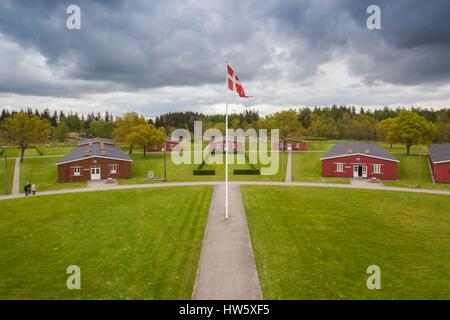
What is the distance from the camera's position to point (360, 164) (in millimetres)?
49938

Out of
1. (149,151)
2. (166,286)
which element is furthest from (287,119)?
(166,286)

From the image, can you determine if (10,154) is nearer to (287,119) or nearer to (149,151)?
(149,151)

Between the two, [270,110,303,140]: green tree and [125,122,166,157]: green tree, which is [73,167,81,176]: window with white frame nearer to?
[125,122,166,157]: green tree

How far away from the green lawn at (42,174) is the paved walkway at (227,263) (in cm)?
2710

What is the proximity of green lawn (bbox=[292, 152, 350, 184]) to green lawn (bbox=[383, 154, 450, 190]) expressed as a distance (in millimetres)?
7634

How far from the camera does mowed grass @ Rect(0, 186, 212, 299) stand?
1528 cm

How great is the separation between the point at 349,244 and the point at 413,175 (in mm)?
40289

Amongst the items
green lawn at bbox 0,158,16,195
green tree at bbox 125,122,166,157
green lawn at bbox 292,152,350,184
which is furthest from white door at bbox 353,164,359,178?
green lawn at bbox 0,158,16,195

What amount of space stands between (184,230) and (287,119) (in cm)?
7499

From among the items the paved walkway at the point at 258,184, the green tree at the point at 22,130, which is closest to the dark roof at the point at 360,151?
the paved walkway at the point at 258,184

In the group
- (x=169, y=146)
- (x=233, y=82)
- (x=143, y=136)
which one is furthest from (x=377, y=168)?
(x=169, y=146)

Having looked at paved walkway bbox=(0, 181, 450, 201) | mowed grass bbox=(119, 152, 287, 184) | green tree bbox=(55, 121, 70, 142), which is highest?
green tree bbox=(55, 121, 70, 142)

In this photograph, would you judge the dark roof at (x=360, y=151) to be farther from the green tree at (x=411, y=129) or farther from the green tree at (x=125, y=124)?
the green tree at (x=125, y=124)

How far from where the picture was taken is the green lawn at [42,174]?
43812 millimetres
